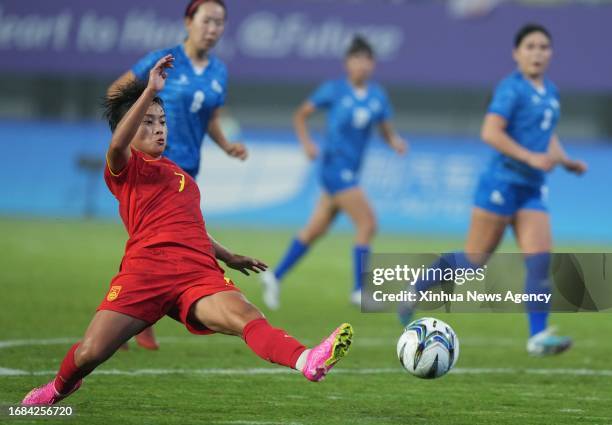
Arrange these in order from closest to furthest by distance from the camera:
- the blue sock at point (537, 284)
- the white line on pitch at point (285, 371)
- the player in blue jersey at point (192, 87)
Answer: the white line on pitch at point (285, 371)
the player in blue jersey at point (192, 87)
the blue sock at point (537, 284)

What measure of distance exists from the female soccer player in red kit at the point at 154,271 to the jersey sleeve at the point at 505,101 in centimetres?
344

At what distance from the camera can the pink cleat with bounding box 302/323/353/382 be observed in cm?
514

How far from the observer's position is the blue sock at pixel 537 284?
8.71m

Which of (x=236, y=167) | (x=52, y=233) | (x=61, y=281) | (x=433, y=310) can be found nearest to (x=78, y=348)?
(x=433, y=310)

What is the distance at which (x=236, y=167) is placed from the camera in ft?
70.9

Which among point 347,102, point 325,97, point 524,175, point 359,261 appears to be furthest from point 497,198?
point 325,97

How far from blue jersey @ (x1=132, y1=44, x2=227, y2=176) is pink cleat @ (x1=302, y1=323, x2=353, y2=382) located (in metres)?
3.26

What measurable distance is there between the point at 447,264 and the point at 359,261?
305 cm

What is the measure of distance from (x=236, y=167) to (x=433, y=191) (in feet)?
11.6

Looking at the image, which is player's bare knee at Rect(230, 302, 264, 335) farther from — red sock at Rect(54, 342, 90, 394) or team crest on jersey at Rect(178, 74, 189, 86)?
team crest on jersey at Rect(178, 74, 189, 86)

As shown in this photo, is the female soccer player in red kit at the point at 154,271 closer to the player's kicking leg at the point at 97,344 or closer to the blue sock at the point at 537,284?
the player's kicking leg at the point at 97,344

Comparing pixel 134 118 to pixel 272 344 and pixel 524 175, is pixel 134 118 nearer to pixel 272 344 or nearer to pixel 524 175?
pixel 272 344

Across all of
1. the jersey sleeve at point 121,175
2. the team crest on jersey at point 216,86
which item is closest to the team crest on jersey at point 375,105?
the team crest on jersey at point 216,86

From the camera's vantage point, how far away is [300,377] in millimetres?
7348
